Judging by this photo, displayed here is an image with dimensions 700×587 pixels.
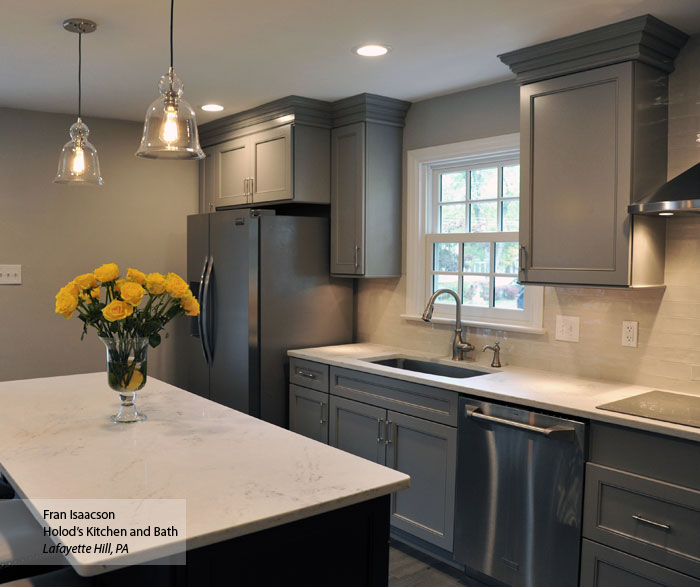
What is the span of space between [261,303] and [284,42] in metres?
1.56

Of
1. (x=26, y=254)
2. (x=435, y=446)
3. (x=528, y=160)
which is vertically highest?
(x=528, y=160)

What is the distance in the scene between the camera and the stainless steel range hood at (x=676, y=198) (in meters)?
2.37

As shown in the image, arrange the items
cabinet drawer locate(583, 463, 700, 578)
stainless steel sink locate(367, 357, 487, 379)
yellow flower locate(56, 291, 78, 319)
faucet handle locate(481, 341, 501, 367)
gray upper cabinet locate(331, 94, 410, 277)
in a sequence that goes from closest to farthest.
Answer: yellow flower locate(56, 291, 78, 319) < cabinet drawer locate(583, 463, 700, 578) < faucet handle locate(481, 341, 501, 367) < stainless steel sink locate(367, 357, 487, 379) < gray upper cabinet locate(331, 94, 410, 277)

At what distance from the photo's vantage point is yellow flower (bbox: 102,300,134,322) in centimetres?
191

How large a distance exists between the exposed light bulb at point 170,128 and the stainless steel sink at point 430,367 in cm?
213

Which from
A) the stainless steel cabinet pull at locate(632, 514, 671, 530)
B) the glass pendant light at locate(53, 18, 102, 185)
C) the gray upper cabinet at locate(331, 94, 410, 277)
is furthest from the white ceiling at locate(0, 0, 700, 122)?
the stainless steel cabinet pull at locate(632, 514, 671, 530)

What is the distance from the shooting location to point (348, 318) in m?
4.36

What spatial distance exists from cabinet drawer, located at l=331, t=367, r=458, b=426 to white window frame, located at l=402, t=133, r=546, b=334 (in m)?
0.65

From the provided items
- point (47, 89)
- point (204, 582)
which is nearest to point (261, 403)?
point (47, 89)

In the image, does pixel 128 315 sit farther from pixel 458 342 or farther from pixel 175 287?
pixel 458 342

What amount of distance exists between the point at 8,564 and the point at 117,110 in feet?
10.8

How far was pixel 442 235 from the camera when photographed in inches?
154

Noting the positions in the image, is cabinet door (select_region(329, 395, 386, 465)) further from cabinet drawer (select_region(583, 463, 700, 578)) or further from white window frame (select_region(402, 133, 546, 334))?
cabinet drawer (select_region(583, 463, 700, 578))

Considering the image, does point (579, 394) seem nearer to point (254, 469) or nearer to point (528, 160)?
point (528, 160)
